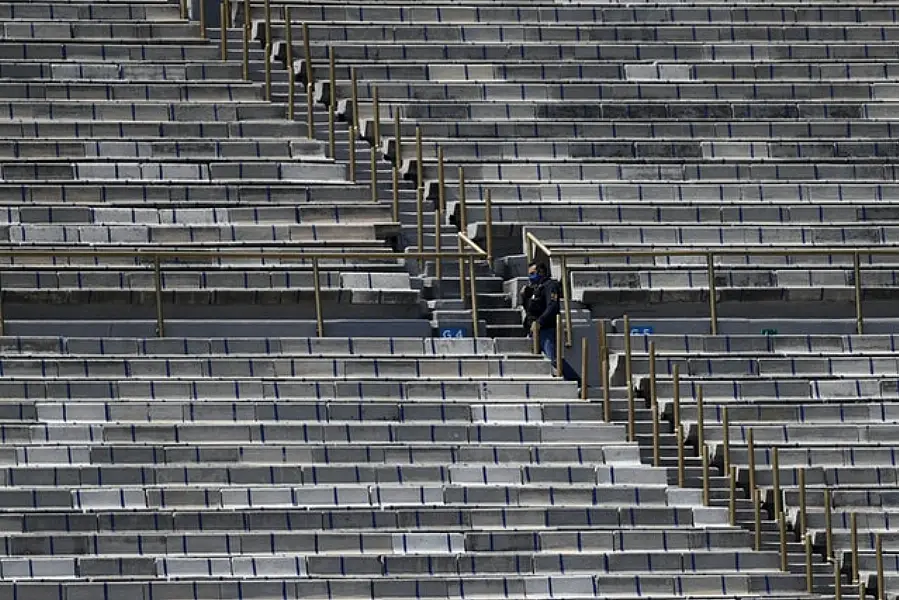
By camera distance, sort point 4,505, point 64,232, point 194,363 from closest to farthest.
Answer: point 4,505
point 194,363
point 64,232

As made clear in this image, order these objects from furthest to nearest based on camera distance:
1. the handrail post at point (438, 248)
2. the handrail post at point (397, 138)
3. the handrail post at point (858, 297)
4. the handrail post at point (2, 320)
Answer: the handrail post at point (397, 138)
the handrail post at point (438, 248)
the handrail post at point (858, 297)
the handrail post at point (2, 320)

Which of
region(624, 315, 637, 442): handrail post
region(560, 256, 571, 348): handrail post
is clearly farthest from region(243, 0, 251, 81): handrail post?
region(624, 315, 637, 442): handrail post

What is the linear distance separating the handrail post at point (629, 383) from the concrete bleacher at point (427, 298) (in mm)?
127

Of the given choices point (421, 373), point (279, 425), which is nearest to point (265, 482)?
point (279, 425)

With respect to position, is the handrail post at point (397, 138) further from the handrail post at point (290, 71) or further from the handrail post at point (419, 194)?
the handrail post at point (290, 71)

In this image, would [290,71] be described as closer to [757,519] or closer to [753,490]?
[753,490]

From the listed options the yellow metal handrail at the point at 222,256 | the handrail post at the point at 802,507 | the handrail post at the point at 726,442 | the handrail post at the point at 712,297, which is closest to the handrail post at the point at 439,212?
the yellow metal handrail at the point at 222,256

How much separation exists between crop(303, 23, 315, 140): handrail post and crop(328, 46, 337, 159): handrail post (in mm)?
158

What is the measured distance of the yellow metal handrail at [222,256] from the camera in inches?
890

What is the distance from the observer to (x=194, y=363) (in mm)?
21797

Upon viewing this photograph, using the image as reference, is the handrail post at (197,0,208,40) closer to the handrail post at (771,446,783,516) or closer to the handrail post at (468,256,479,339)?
the handrail post at (468,256,479,339)

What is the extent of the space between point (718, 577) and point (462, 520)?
1798 mm

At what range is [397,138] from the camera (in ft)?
82.7

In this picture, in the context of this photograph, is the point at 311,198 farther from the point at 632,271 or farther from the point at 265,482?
the point at 265,482
